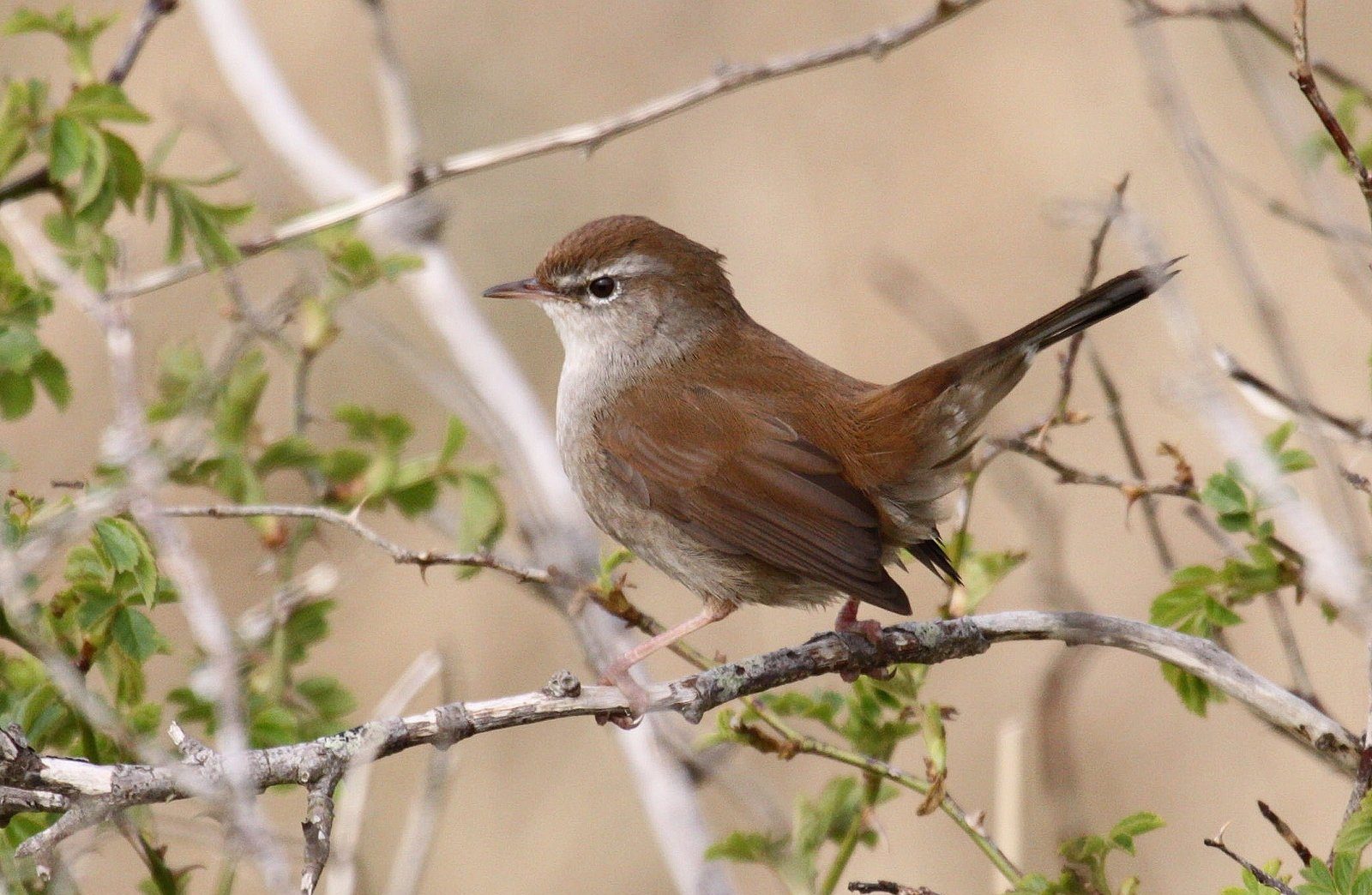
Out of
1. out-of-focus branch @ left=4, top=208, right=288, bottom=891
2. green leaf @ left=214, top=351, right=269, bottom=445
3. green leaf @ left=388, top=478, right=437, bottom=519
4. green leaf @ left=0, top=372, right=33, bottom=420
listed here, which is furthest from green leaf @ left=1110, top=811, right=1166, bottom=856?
green leaf @ left=0, top=372, right=33, bottom=420

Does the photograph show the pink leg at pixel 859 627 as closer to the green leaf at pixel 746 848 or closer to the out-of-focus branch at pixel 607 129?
the green leaf at pixel 746 848

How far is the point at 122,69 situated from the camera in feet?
11.4

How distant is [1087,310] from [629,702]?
1364mm

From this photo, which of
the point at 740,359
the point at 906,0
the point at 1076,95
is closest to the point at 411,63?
the point at 906,0

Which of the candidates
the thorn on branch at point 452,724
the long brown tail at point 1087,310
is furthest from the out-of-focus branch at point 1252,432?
the thorn on branch at point 452,724

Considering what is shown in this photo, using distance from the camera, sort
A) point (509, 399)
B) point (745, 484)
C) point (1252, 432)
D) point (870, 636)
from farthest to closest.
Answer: point (509, 399), point (745, 484), point (870, 636), point (1252, 432)

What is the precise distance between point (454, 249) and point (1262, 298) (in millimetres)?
5926

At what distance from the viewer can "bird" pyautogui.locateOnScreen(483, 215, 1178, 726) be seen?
11.3 feet

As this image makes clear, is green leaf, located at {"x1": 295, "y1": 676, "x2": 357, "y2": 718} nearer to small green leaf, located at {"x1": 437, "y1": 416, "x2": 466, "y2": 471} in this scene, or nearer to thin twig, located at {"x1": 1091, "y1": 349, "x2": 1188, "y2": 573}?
small green leaf, located at {"x1": 437, "y1": 416, "x2": 466, "y2": 471}

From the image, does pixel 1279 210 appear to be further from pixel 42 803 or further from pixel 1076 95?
pixel 1076 95

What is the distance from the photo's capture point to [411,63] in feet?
27.7

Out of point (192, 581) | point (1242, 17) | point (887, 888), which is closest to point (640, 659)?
point (887, 888)

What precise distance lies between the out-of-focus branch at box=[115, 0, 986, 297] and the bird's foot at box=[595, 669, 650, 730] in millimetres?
1392

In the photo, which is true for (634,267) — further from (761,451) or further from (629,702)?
(629,702)
